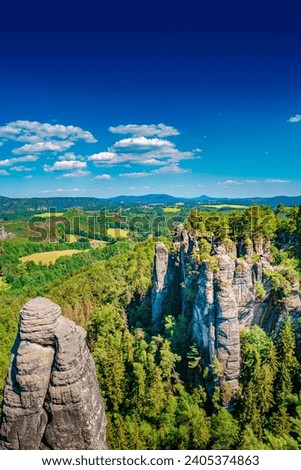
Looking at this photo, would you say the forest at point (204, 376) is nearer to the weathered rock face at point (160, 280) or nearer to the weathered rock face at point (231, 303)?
the weathered rock face at point (231, 303)

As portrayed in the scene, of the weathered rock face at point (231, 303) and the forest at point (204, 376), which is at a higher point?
the weathered rock face at point (231, 303)

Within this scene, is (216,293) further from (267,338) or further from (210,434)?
(210,434)

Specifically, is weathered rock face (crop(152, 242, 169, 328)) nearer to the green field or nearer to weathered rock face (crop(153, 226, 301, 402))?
weathered rock face (crop(153, 226, 301, 402))

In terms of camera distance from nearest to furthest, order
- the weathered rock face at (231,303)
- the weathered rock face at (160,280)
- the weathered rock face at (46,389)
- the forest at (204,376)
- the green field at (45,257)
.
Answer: the weathered rock face at (46,389) < the forest at (204,376) < the weathered rock face at (231,303) < the weathered rock face at (160,280) < the green field at (45,257)

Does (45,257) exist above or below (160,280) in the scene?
below

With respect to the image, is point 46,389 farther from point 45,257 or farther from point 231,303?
point 45,257

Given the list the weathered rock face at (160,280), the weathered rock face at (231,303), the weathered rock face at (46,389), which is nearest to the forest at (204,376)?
the weathered rock face at (231,303)

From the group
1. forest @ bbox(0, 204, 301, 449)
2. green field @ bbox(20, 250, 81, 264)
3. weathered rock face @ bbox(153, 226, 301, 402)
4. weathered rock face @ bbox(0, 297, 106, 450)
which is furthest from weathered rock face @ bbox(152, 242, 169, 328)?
green field @ bbox(20, 250, 81, 264)

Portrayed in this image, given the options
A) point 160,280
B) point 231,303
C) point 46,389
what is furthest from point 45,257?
point 46,389
